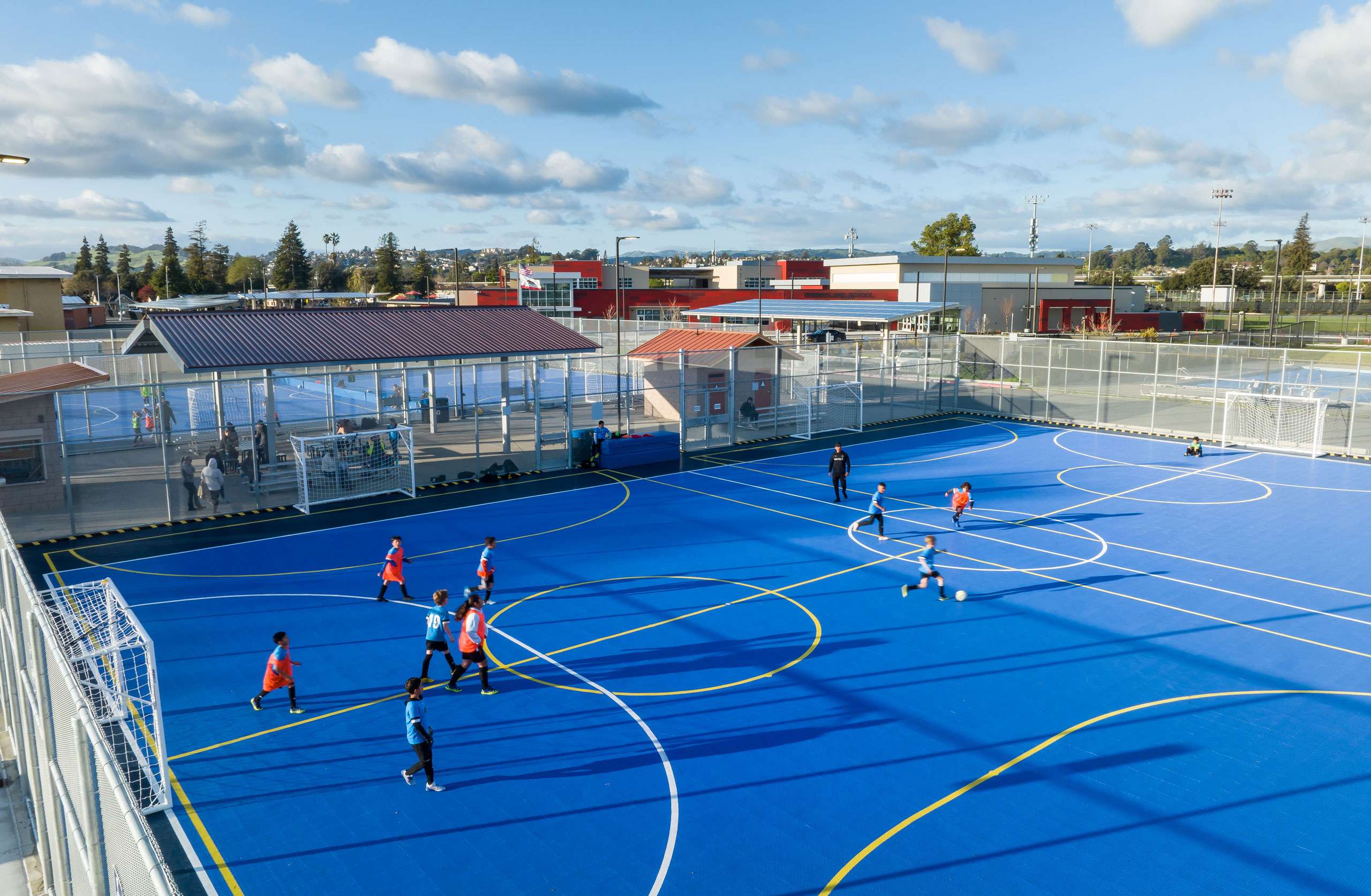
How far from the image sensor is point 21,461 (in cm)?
2483

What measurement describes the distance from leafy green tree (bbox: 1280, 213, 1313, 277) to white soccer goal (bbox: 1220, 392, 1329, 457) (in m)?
95.7

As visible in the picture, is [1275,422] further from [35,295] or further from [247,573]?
[35,295]

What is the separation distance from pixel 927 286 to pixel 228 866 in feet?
277

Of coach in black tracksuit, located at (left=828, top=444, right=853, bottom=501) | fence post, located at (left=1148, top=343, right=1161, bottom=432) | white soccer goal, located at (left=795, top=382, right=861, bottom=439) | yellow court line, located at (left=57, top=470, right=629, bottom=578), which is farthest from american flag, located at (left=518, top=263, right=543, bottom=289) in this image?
yellow court line, located at (left=57, top=470, right=629, bottom=578)

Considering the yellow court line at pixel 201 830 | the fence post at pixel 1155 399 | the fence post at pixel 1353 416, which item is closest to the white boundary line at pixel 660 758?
the yellow court line at pixel 201 830

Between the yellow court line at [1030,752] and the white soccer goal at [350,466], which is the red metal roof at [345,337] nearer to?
the white soccer goal at [350,466]

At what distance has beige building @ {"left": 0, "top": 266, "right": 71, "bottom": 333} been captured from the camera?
6406 cm

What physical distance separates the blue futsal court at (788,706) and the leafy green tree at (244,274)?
142249mm

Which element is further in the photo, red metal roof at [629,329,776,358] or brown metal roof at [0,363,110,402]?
red metal roof at [629,329,776,358]

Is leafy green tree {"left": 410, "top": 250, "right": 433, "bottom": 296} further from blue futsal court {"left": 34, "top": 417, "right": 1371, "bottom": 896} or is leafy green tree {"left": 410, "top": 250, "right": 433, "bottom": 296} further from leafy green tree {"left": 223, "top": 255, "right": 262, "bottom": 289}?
blue futsal court {"left": 34, "top": 417, "right": 1371, "bottom": 896}

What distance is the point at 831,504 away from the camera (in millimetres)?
27938

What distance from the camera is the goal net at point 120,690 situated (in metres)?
11.0

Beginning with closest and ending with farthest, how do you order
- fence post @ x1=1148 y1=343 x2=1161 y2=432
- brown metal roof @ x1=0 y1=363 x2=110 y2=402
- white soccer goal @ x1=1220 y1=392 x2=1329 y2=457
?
brown metal roof @ x1=0 y1=363 x2=110 y2=402 < white soccer goal @ x1=1220 y1=392 x2=1329 y2=457 < fence post @ x1=1148 y1=343 x2=1161 y2=432

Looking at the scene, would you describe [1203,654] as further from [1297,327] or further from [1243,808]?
[1297,327]
